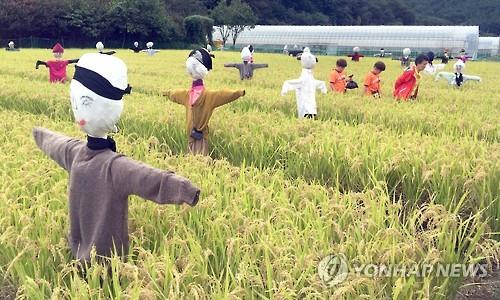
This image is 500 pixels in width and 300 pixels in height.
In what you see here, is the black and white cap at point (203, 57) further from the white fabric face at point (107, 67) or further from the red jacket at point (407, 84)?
the red jacket at point (407, 84)

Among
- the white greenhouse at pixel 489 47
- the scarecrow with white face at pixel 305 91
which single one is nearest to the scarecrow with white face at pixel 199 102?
the scarecrow with white face at pixel 305 91

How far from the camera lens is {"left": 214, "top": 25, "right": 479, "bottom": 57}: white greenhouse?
164 ft

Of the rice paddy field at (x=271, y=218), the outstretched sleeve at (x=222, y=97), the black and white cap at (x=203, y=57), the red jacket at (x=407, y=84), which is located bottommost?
the rice paddy field at (x=271, y=218)

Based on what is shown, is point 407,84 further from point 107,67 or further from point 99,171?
point 99,171

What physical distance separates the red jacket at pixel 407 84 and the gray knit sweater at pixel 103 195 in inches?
293

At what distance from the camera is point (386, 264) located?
88.0 inches

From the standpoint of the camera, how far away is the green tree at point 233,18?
198 feet

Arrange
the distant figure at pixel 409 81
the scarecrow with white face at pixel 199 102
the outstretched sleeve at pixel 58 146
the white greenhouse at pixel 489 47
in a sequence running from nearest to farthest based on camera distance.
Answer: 1. the outstretched sleeve at pixel 58 146
2. the scarecrow with white face at pixel 199 102
3. the distant figure at pixel 409 81
4. the white greenhouse at pixel 489 47

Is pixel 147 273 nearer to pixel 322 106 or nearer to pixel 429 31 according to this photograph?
pixel 322 106

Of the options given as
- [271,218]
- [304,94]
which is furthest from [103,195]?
[304,94]

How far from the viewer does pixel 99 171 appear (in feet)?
7.87

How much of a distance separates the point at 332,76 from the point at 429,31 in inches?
1841

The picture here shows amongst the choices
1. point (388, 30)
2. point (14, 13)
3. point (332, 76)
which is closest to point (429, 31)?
point (388, 30)

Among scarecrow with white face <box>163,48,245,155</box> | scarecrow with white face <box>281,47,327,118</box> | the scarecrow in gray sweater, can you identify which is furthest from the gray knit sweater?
scarecrow with white face <box>281,47,327,118</box>
